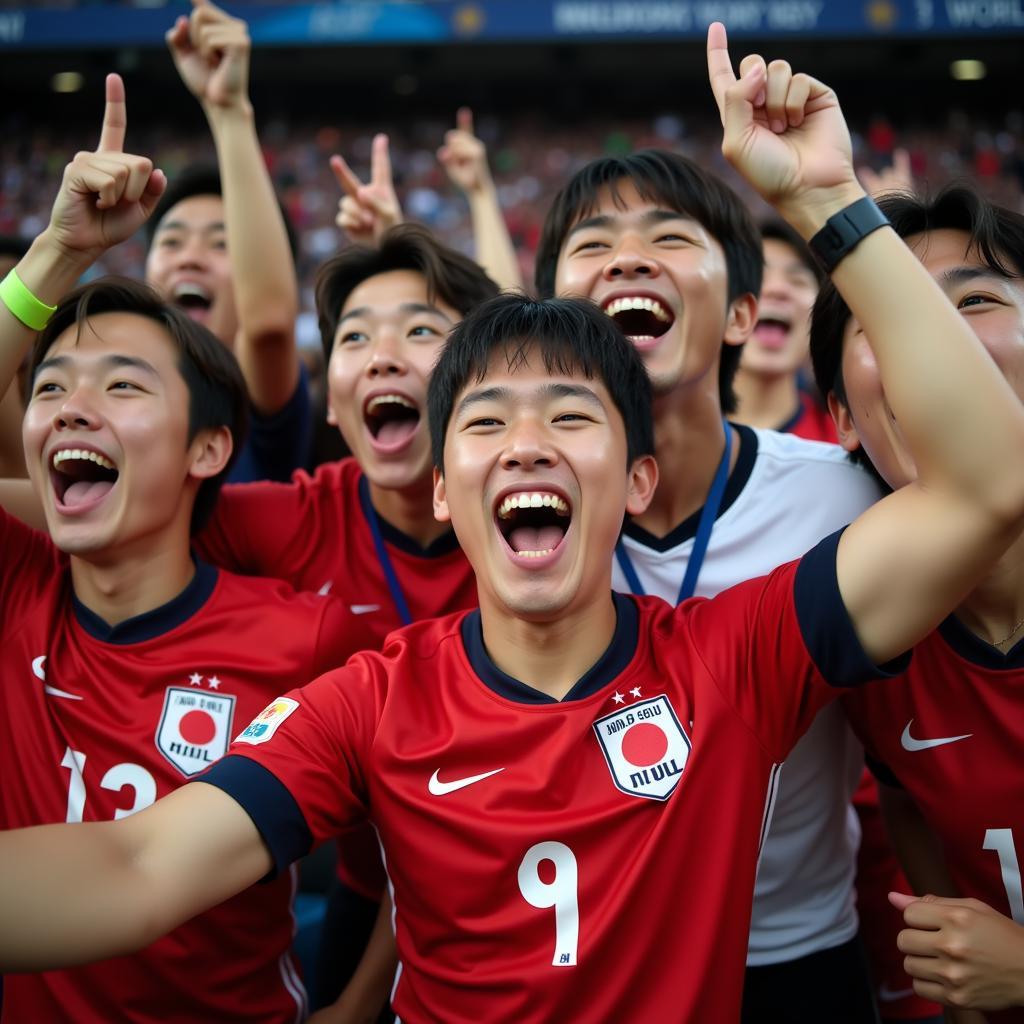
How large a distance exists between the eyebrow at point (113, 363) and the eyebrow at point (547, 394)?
79 centimetres

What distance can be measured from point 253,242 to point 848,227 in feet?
5.99

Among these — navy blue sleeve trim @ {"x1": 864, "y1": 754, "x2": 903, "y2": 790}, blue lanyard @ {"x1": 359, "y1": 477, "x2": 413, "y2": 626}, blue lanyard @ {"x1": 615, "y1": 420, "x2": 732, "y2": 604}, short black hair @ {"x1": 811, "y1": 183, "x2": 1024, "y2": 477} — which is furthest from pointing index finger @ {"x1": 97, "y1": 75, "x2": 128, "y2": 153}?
navy blue sleeve trim @ {"x1": 864, "y1": 754, "x2": 903, "y2": 790}

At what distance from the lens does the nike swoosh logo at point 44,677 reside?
2021mm

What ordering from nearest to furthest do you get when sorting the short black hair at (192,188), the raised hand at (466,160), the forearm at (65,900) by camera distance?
1. the forearm at (65,900)
2. the short black hair at (192,188)
3. the raised hand at (466,160)

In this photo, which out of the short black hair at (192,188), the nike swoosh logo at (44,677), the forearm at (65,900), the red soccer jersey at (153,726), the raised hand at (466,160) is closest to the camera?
the forearm at (65,900)

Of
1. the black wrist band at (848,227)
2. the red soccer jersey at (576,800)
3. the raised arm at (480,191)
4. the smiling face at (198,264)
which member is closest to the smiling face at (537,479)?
the red soccer jersey at (576,800)

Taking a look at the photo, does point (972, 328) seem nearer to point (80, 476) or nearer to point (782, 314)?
point (80, 476)

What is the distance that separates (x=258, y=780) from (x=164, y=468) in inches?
33.3

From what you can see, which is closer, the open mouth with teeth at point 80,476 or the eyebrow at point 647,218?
the open mouth with teeth at point 80,476

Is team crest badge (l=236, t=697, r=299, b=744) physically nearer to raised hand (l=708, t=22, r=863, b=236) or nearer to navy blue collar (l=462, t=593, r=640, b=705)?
navy blue collar (l=462, t=593, r=640, b=705)

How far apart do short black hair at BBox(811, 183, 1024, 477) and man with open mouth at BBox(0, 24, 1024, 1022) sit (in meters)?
0.41

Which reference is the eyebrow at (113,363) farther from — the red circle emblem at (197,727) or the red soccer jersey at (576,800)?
the red soccer jersey at (576,800)

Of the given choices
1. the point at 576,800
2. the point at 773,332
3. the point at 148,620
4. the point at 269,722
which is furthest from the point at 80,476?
the point at 773,332

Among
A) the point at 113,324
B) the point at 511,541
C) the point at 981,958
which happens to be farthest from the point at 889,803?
the point at 113,324
